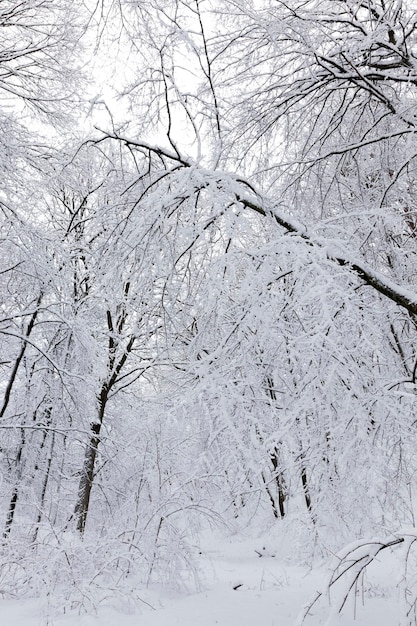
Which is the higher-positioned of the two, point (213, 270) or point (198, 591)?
point (213, 270)

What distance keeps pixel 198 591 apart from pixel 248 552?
6233 millimetres

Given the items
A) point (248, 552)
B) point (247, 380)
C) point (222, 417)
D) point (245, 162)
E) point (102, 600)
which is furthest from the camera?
point (248, 552)

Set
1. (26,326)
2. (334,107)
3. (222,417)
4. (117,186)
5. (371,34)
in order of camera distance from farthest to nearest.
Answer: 1. (26,326)
2. (334,107)
3. (117,186)
4. (371,34)
5. (222,417)

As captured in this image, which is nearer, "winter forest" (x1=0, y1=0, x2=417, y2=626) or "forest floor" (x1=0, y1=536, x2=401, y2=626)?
"winter forest" (x1=0, y1=0, x2=417, y2=626)

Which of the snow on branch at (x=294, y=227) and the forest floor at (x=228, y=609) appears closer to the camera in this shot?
the snow on branch at (x=294, y=227)

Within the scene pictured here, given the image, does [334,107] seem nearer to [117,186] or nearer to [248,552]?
[117,186]

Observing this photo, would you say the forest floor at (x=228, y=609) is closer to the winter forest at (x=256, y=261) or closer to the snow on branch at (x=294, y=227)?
the winter forest at (x=256, y=261)

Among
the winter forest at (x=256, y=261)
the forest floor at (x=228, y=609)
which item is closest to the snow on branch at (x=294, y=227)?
the winter forest at (x=256, y=261)

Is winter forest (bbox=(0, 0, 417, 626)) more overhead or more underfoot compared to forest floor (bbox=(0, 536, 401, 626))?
more overhead

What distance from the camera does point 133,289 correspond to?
3.04m

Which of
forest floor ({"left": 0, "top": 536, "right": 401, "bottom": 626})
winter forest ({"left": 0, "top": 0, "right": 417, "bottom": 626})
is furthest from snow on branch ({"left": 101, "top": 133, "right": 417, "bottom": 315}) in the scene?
forest floor ({"left": 0, "top": 536, "right": 401, "bottom": 626})

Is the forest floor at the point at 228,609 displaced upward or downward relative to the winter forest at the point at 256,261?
downward

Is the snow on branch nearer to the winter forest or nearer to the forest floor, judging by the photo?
the winter forest

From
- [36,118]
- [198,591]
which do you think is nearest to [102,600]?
[198,591]
